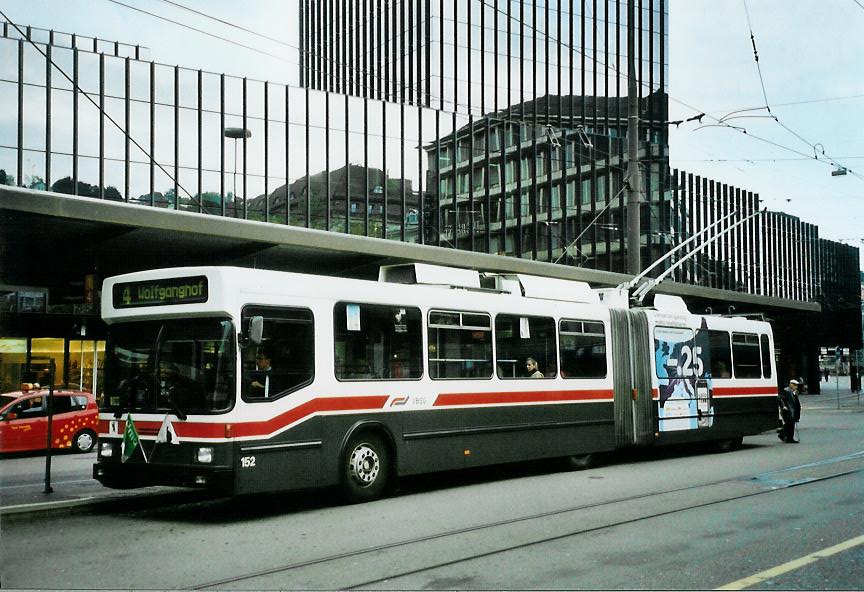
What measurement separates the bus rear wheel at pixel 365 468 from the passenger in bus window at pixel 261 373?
4.84 ft

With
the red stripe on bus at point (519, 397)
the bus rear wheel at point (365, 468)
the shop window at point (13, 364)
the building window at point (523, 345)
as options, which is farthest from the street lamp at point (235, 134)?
the bus rear wheel at point (365, 468)

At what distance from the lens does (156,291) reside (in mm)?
11000

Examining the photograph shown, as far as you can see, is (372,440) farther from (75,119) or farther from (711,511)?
(75,119)

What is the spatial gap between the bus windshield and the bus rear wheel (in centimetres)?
197

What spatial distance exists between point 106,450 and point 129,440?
475mm

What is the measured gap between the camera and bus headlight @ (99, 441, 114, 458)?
11000 mm

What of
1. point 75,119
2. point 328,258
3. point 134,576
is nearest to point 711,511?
point 134,576

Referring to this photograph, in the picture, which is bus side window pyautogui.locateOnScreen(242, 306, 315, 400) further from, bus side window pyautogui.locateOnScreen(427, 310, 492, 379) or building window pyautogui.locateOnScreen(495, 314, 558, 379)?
building window pyautogui.locateOnScreen(495, 314, 558, 379)

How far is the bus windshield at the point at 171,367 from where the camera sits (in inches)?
409

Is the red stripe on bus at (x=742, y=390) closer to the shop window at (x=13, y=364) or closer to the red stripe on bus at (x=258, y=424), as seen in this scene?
the red stripe on bus at (x=258, y=424)

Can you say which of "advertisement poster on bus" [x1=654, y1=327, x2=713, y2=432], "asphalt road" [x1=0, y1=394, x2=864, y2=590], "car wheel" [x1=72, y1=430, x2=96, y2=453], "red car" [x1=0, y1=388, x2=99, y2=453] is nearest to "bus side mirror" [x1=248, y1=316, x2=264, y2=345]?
"asphalt road" [x1=0, y1=394, x2=864, y2=590]

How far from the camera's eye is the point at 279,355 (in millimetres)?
10945

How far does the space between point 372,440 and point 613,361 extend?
6.02 metres

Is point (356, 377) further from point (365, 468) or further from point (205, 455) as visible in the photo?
point (205, 455)
